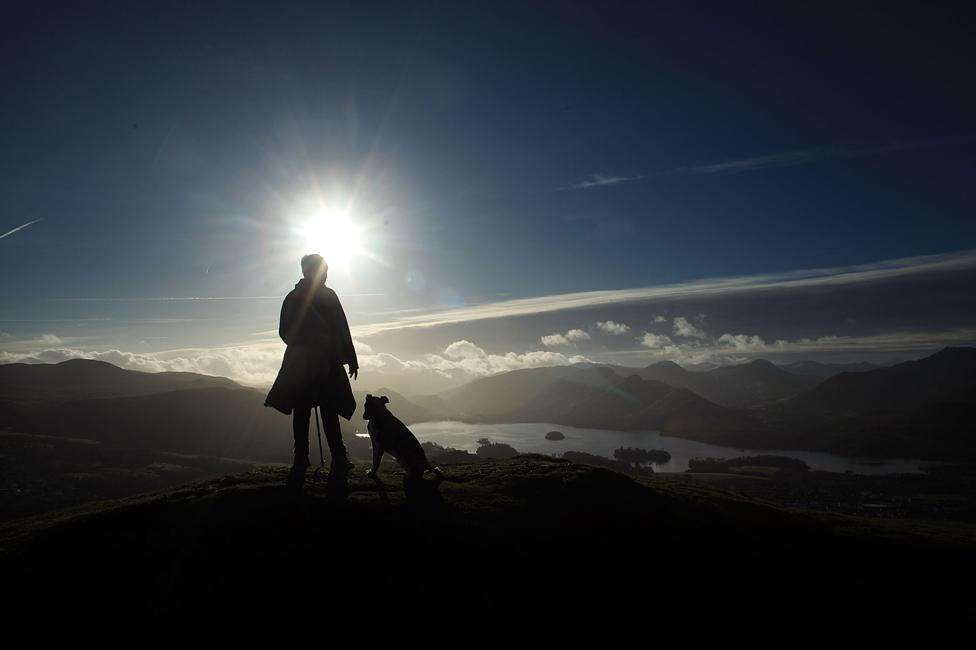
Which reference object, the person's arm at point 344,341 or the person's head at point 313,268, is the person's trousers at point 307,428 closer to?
the person's arm at point 344,341

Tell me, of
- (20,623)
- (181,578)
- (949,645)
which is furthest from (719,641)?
(20,623)

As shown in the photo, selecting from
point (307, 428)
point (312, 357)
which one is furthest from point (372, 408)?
point (312, 357)

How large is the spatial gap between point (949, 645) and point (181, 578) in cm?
2111

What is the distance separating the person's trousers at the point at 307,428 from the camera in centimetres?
1255

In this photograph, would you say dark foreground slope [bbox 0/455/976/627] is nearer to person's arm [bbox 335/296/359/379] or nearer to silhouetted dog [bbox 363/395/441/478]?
silhouetted dog [bbox 363/395/441/478]

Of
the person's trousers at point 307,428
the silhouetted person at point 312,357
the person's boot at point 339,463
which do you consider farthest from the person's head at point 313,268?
the person's boot at point 339,463

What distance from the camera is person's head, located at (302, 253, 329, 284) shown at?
13141 millimetres

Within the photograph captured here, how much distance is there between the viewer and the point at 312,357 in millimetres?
12867

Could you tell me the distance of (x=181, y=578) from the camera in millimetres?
10164

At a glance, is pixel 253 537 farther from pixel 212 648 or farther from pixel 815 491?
pixel 815 491

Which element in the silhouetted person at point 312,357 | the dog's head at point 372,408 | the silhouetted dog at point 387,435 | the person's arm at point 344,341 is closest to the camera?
the silhouetted person at point 312,357

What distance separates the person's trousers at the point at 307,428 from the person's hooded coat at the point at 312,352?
21 cm

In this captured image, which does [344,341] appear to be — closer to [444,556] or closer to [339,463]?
[339,463]

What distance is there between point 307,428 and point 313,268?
4.55 m
